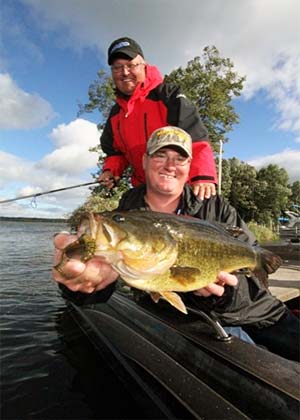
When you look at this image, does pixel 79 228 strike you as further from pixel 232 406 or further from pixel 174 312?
pixel 174 312

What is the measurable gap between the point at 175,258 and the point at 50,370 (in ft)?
14.2

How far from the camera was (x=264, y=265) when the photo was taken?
8.89 feet

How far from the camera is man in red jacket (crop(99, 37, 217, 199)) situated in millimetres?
4277

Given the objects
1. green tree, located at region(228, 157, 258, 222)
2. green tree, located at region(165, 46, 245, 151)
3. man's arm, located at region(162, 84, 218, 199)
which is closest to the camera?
man's arm, located at region(162, 84, 218, 199)

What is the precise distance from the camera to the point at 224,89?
2966 centimetres

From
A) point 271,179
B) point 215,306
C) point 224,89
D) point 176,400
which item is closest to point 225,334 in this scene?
point 215,306

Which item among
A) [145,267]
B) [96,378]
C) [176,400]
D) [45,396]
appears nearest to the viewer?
[145,267]

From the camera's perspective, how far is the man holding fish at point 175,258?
2.06 meters

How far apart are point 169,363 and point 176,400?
45 centimetres

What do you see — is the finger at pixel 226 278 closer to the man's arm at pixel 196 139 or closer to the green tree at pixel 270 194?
the man's arm at pixel 196 139

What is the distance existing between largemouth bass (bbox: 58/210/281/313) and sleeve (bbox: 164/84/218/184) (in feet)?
4.63

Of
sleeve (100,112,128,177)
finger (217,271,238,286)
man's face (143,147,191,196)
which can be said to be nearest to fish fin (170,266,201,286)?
finger (217,271,238,286)

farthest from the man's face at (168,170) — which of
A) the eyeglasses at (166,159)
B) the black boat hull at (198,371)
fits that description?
the black boat hull at (198,371)

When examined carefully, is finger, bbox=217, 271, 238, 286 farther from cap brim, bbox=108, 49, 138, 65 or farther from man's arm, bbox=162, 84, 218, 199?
cap brim, bbox=108, 49, 138, 65
